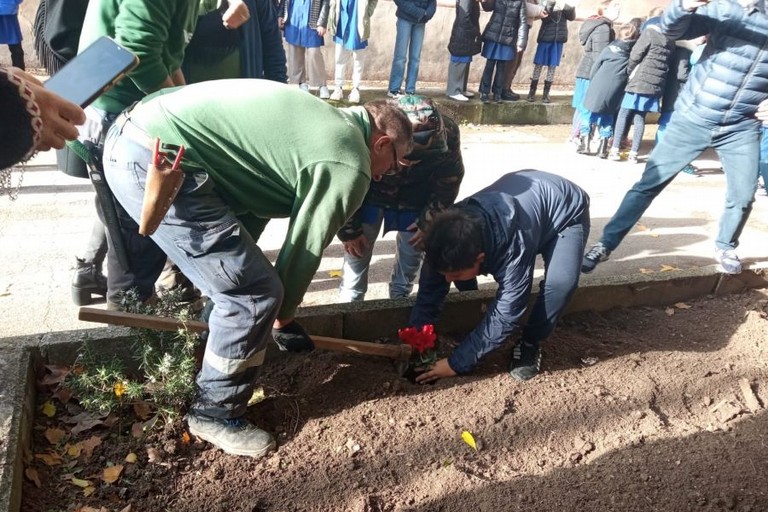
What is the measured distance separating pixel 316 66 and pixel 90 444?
677cm

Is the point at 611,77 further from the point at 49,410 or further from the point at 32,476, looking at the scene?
the point at 32,476

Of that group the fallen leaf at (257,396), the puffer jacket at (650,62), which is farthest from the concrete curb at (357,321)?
the puffer jacket at (650,62)

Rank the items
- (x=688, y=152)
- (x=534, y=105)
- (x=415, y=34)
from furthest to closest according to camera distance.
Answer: (x=534, y=105)
(x=415, y=34)
(x=688, y=152)

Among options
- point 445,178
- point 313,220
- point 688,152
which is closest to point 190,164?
point 313,220

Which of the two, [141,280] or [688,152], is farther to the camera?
[688,152]

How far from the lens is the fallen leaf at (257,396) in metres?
2.79

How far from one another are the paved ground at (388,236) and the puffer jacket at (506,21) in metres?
1.63

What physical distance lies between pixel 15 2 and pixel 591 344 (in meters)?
5.93

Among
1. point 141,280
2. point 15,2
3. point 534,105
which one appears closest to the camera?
point 141,280

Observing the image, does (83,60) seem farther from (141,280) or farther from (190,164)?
(141,280)

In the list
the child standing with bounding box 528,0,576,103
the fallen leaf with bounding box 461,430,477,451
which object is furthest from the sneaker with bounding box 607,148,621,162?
the fallen leaf with bounding box 461,430,477,451

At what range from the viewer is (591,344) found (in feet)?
11.4

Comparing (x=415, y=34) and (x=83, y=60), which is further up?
(x=83, y=60)

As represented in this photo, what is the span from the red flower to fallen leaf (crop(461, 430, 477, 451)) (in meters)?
0.46
